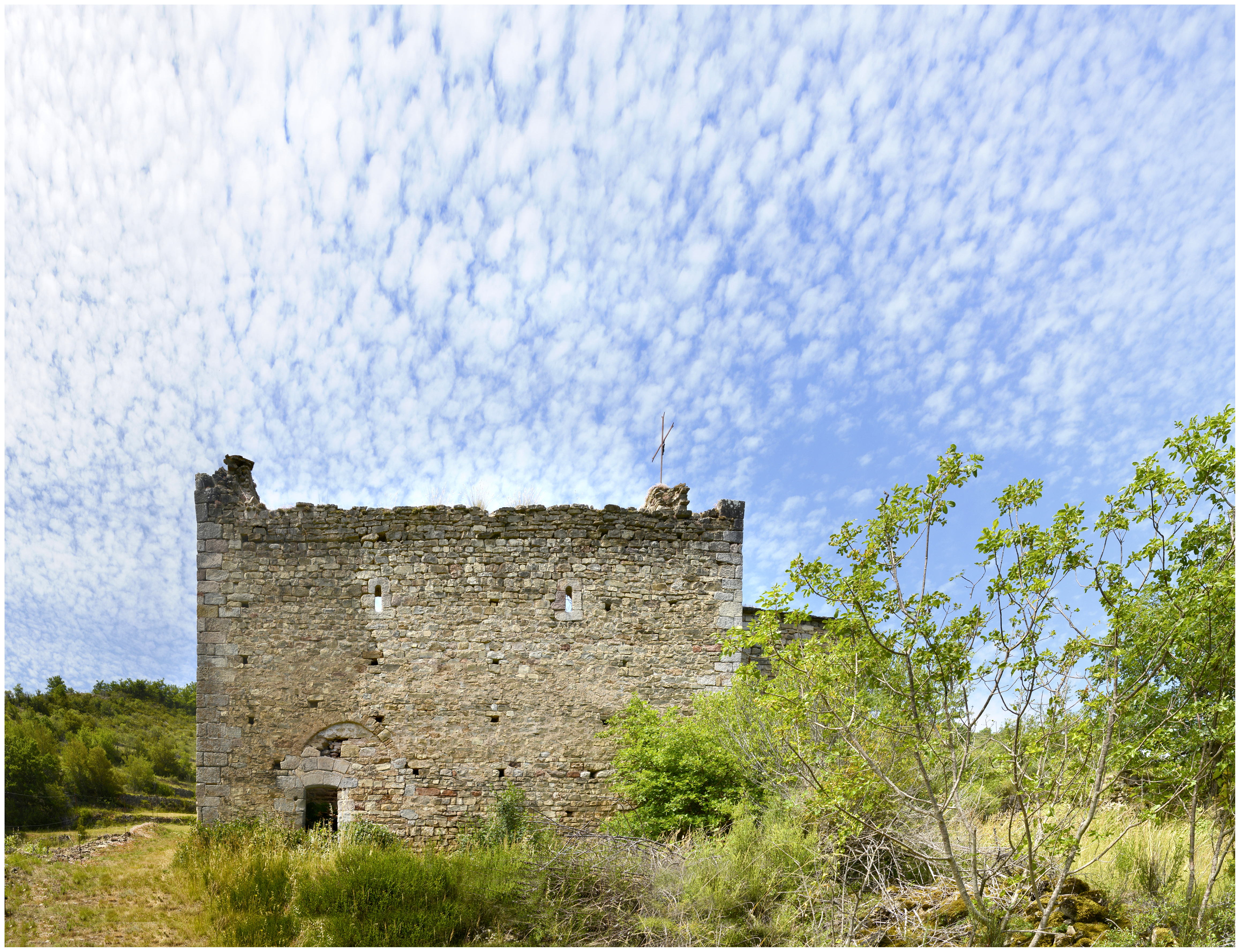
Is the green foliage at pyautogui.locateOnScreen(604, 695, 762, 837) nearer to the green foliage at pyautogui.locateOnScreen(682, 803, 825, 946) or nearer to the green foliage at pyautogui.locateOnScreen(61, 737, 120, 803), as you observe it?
the green foliage at pyautogui.locateOnScreen(682, 803, 825, 946)

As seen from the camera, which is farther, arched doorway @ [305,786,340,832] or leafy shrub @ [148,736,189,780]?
leafy shrub @ [148,736,189,780]

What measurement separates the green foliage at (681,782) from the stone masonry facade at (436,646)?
2.50 feet

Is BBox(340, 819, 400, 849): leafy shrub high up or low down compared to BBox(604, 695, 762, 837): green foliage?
down

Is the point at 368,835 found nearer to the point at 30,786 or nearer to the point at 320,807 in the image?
the point at 320,807

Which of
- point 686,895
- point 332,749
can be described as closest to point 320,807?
point 332,749

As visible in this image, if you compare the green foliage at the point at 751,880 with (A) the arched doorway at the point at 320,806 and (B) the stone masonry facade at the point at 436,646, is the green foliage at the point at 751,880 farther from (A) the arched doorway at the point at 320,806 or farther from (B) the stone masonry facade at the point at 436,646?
(A) the arched doorway at the point at 320,806

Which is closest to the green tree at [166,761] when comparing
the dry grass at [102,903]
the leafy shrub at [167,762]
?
the leafy shrub at [167,762]

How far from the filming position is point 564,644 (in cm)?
940

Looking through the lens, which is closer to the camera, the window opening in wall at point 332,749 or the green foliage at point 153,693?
the window opening in wall at point 332,749

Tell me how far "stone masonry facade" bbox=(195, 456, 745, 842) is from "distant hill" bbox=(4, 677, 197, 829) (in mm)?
8265

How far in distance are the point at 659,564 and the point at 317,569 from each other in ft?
16.5

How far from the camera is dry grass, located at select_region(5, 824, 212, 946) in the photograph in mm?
6586

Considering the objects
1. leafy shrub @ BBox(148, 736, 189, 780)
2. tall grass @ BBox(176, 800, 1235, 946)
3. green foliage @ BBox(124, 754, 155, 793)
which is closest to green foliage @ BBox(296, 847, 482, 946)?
tall grass @ BBox(176, 800, 1235, 946)

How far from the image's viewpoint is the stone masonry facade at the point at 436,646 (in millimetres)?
9031
